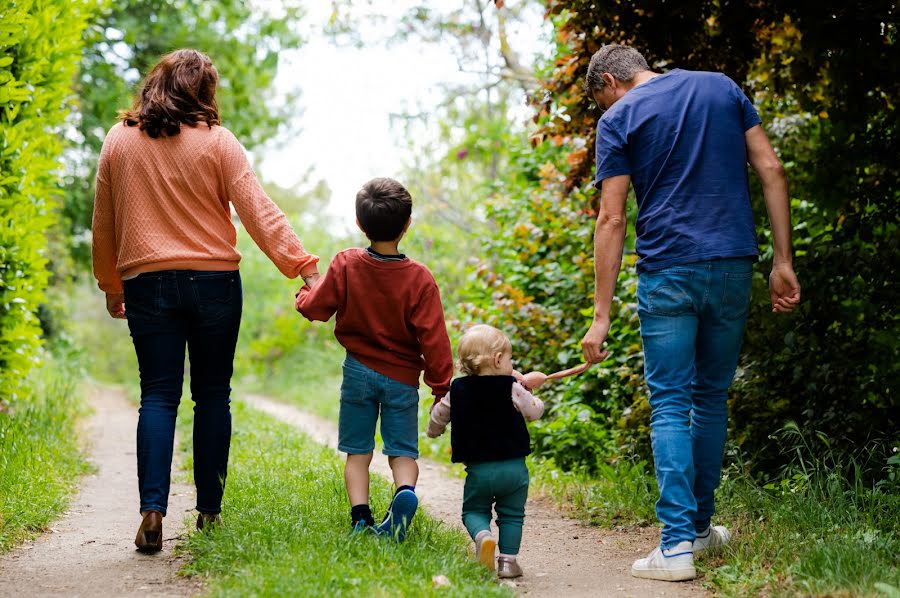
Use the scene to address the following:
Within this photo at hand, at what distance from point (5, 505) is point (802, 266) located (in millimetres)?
4293

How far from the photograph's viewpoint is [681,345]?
11.7 ft

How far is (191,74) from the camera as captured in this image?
3953 millimetres

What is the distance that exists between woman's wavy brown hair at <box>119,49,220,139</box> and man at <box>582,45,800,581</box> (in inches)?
68.8

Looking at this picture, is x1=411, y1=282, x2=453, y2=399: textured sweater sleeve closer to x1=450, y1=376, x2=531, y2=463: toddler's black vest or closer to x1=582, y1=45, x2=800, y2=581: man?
x1=450, y1=376, x2=531, y2=463: toddler's black vest

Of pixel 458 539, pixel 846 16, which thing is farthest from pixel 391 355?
pixel 846 16

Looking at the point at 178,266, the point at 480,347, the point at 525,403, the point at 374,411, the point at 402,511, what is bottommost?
the point at 402,511

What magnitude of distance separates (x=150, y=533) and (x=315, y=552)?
2.94 feet

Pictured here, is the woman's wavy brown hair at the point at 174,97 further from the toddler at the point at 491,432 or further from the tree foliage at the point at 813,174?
the tree foliage at the point at 813,174

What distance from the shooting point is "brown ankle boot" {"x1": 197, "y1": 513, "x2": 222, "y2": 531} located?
156 inches

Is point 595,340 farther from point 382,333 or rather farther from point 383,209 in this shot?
point 383,209

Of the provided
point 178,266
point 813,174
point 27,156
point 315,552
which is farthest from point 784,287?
point 27,156

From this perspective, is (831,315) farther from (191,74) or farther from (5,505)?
(5,505)

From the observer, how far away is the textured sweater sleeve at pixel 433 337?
3770mm

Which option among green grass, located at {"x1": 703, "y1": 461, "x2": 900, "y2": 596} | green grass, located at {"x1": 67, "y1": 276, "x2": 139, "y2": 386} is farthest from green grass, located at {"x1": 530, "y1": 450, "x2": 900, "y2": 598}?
green grass, located at {"x1": 67, "y1": 276, "x2": 139, "y2": 386}
